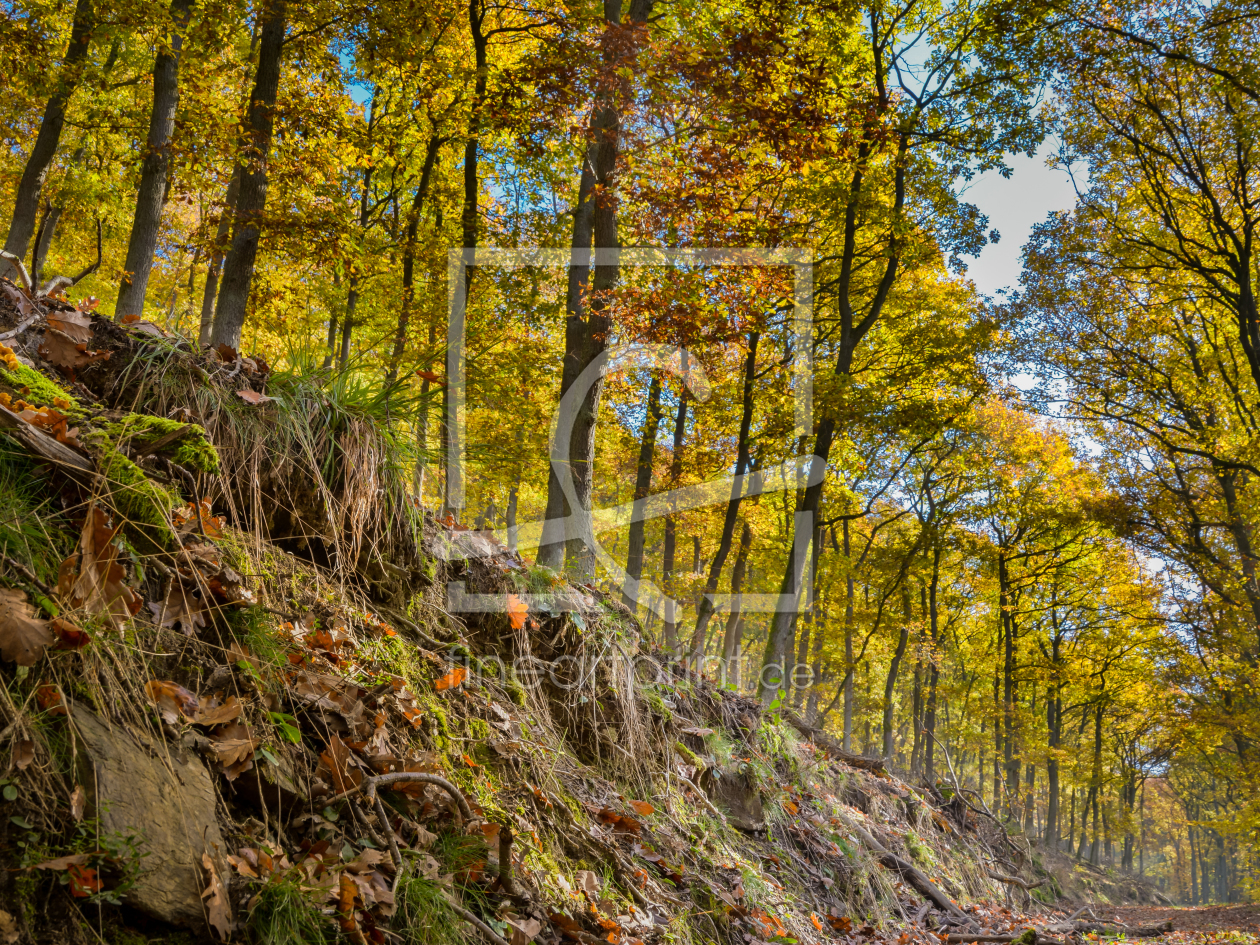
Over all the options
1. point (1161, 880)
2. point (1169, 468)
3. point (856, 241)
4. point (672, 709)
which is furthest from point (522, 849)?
point (1161, 880)

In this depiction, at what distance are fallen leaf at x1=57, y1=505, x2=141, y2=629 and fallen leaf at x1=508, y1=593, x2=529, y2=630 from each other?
6.36 feet

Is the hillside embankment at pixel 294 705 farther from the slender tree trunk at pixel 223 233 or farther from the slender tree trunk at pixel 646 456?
the slender tree trunk at pixel 646 456

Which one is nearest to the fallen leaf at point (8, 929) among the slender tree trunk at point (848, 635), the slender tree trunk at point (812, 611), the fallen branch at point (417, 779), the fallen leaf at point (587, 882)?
the fallen branch at point (417, 779)

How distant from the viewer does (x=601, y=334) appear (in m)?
8.33

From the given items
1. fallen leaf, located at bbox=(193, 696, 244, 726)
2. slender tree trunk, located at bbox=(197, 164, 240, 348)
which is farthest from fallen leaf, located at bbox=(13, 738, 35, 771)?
slender tree trunk, located at bbox=(197, 164, 240, 348)

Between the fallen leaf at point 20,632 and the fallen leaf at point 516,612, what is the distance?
2.21 meters

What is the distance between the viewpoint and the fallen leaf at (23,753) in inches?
52.2

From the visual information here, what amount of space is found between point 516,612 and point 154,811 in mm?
2129

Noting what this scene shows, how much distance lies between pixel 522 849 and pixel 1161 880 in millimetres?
77497

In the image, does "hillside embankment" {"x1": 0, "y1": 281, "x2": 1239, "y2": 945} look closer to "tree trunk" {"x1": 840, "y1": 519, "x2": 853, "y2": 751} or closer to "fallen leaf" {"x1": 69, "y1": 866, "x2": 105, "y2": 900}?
"fallen leaf" {"x1": 69, "y1": 866, "x2": 105, "y2": 900}

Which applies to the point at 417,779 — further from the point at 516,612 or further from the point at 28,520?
the point at 516,612

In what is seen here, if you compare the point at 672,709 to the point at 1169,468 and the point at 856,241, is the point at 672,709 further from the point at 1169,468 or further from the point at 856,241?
the point at 1169,468

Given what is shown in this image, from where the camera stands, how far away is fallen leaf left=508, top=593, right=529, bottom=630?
359 centimetres

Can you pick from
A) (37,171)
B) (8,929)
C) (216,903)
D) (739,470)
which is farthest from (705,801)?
(37,171)
